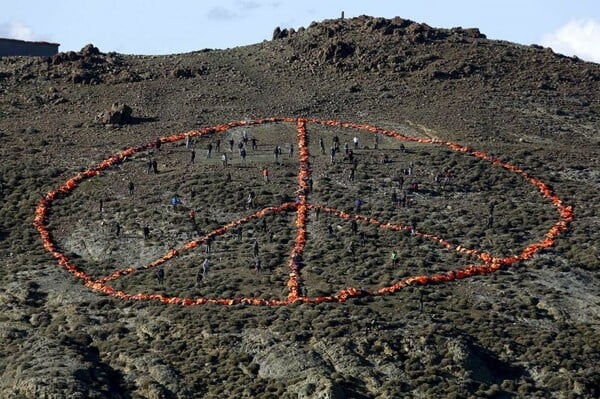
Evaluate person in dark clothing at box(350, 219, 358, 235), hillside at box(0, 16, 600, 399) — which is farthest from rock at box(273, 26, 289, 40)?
person in dark clothing at box(350, 219, 358, 235)

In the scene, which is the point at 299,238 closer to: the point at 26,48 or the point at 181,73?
the point at 181,73

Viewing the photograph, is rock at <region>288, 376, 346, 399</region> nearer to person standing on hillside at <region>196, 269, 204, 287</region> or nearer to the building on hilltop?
person standing on hillside at <region>196, 269, 204, 287</region>

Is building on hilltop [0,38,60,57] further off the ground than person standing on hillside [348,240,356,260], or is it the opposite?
building on hilltop [0,38,60,57]

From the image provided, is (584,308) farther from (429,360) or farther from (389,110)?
(389,110)

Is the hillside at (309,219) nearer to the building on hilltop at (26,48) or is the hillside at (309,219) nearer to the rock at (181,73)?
the rock at (181,73)

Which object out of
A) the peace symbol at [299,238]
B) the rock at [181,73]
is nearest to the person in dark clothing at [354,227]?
the peace symbol at [299,238]

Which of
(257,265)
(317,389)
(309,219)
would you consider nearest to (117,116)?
(309,219)
